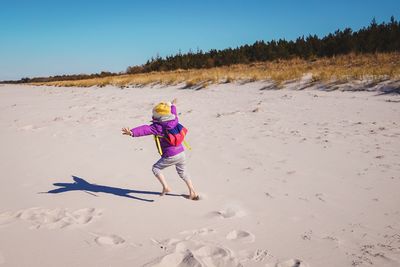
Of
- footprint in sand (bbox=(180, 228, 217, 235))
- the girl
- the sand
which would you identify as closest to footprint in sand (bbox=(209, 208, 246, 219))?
the sand

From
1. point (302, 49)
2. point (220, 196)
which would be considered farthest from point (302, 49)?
point (220, 196)

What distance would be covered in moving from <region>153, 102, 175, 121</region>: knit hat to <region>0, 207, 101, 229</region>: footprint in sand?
47.9 inches

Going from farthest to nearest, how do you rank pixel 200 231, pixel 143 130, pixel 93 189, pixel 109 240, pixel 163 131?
1. pixel 93 189
2. pixel 163 131
3. pixel 143 130
4. pixel 200 231
5. pixel 109 240

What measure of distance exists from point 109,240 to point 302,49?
→ 32.8m

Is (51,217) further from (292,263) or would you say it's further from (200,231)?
(292,263)

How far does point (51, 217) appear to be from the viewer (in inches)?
139

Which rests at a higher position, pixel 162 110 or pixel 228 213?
pixel 162 110

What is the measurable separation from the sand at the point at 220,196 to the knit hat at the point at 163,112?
956mm

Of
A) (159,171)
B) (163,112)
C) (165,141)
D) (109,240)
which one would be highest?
(163,112)

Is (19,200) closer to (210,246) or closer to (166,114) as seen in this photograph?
(166,114)

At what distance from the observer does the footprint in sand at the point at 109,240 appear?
9.76ft

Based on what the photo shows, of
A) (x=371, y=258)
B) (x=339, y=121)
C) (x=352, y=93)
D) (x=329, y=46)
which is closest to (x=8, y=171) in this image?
(x=371, y=258)

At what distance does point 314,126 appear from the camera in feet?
22.7

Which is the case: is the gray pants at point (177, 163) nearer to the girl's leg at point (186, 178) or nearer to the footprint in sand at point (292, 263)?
the girl's leg at point (186, 178)
